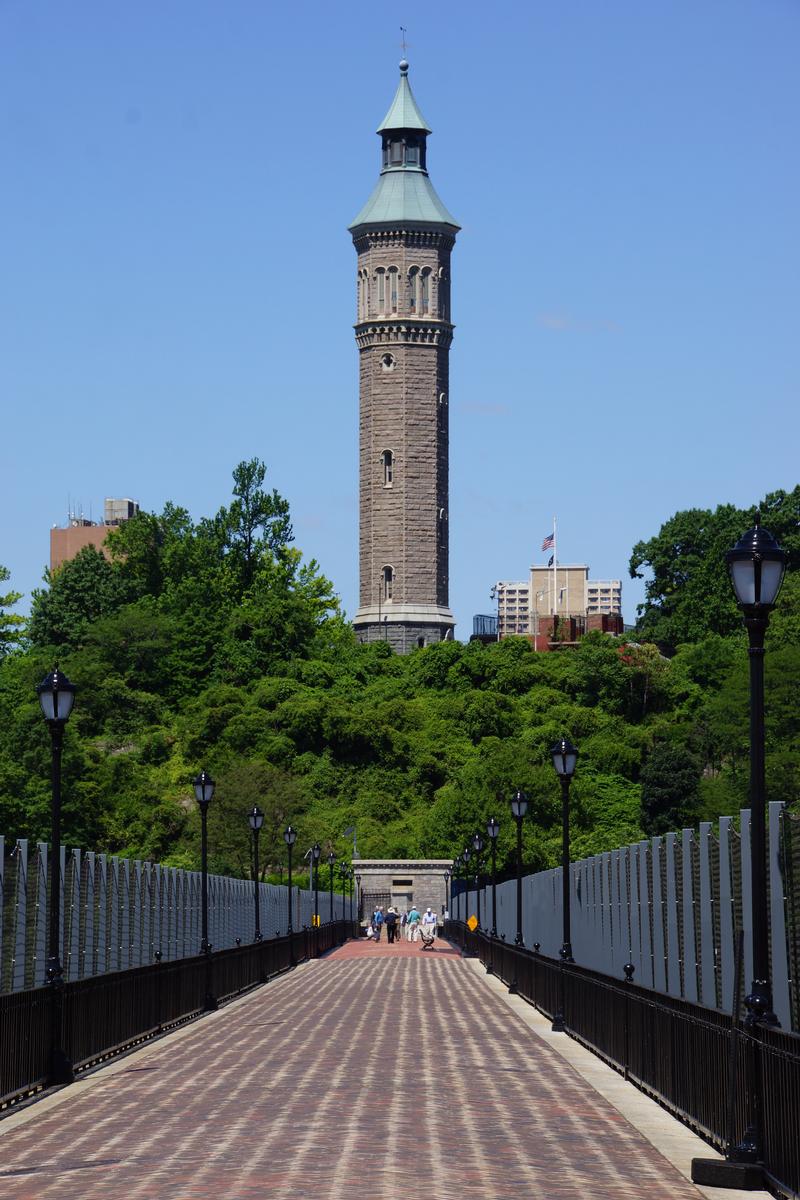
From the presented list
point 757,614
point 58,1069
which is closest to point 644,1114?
point 757,614

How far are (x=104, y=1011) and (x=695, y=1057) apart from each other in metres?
9.99

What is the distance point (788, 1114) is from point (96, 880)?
65.9 ft

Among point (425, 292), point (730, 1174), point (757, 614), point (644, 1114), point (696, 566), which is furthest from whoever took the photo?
point (425, 292)

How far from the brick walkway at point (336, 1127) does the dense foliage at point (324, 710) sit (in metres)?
65.6

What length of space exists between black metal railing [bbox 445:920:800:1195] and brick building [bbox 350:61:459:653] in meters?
132

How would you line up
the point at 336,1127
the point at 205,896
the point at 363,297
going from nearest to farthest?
1. the point at 336,1127
2. the point at 205,896
3. the point at 363,297

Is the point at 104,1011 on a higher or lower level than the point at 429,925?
lower

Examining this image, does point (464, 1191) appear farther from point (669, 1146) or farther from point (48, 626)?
point (48, 626)

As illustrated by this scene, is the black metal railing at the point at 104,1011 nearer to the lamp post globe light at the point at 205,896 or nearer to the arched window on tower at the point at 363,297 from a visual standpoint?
the lamp post globe light at the point at 205,896

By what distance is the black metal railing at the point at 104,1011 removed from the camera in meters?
20.7

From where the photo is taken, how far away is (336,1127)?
58.3ft

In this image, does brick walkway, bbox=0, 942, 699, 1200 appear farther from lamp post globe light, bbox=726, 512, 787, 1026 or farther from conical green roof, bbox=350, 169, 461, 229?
conical green roof, bbox=350, 169, 461, 229

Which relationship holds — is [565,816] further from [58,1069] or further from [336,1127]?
[336,1127]

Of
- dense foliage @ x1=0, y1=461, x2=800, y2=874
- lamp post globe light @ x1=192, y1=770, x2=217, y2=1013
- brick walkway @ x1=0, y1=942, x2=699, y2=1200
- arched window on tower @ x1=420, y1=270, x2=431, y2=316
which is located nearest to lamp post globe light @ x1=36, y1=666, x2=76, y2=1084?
brick walkway @ x1=0, y1=942, x2=699, y2=1200
